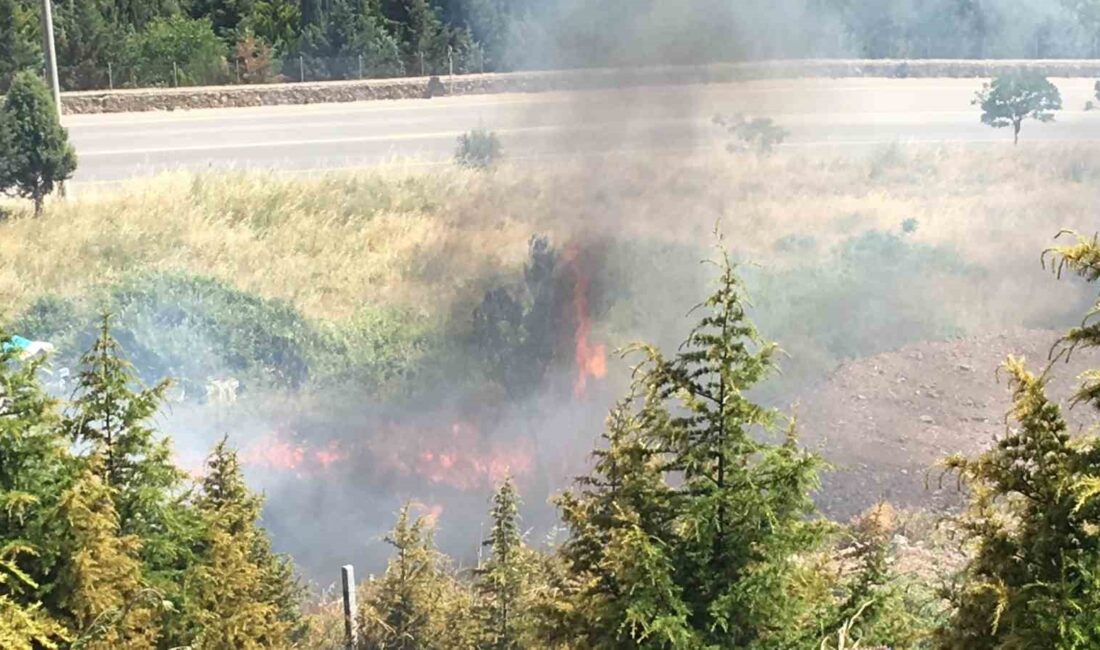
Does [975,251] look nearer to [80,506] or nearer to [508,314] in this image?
[508,314]

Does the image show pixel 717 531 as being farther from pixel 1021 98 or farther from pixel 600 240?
pixel 1021 98

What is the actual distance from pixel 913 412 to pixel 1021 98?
10855 mm

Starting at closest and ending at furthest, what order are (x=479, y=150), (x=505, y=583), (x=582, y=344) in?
(x=505, y=583)
(x=582, y=344)
(x=479, y=150)

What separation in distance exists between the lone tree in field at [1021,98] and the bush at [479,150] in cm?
1023

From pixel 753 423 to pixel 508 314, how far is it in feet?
41.3

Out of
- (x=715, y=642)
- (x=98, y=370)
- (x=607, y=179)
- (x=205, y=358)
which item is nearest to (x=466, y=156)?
(x=607, y=179)

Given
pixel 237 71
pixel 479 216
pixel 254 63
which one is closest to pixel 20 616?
pixel 479 216

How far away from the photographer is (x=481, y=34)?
79.3 ft

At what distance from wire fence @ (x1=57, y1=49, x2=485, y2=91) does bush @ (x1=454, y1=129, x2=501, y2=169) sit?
4.62 meters

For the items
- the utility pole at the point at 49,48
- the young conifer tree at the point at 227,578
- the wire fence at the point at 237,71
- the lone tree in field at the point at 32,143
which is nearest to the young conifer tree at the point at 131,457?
the young conifer tree at the point at 227,578

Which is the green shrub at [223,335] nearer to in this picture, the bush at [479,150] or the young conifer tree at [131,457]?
the bush at [479,150]

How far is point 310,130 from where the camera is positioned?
25.9m

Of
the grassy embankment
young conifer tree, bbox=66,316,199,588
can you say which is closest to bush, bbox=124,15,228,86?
the grassy embankment

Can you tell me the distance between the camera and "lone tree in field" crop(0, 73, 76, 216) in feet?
65.8
